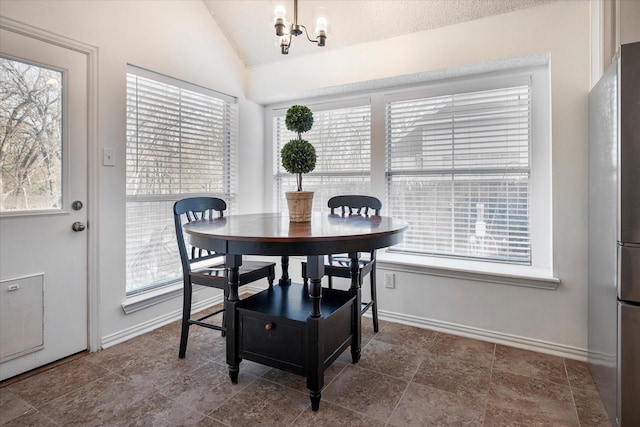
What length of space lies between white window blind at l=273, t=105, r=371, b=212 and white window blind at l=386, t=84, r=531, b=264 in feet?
0.79

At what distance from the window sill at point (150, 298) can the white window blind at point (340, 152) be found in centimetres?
149

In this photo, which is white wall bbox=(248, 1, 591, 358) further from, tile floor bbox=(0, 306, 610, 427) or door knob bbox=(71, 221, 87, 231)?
door knob bbox=(71, 221, 87, 231)

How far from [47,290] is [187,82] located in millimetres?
1814

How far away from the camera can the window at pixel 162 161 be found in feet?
8.42

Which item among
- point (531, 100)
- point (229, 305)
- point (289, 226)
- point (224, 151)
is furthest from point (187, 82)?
point (531, 100)

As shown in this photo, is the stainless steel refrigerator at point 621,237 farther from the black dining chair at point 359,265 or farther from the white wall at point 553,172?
the black dining chair at point 359,265

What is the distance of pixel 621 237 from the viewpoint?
1502mm

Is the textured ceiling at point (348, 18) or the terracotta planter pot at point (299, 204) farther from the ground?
the textured ceiling at point (348, 18)

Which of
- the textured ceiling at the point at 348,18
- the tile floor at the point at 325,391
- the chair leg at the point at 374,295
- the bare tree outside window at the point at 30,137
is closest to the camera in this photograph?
the tile floor at the point at 325,391

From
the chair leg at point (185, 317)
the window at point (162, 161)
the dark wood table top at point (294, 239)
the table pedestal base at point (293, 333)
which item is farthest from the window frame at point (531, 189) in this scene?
the window at point (162, 161)

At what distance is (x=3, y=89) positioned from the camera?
1.90 meters

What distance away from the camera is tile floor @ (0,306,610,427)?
1656 millimetres

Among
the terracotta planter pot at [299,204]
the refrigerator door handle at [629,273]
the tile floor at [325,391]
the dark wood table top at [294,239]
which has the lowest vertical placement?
the tile floor at [325,391]

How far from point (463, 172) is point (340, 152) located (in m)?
1.14
